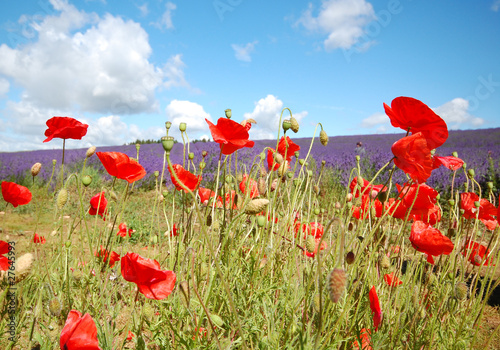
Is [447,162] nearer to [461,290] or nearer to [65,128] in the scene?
[461,290]

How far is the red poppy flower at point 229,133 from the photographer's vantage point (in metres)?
0.98

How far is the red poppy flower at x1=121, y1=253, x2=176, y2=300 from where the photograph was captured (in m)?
0.80

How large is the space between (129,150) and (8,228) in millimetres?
7903

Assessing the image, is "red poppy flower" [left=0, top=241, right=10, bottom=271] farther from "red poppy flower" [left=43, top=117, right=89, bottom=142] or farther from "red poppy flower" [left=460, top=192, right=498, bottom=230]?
"red poppy flower" [left=460, top=192, right=498, bottom=230]

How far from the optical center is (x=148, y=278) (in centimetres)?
82

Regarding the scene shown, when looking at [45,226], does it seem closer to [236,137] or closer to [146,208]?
[146,208]

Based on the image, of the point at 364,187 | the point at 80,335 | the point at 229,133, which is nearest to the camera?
the point at 80,335

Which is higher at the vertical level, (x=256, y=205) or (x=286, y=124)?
(x=286, y=124)

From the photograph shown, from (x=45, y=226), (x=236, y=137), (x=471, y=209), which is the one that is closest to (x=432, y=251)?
(x=471, y=209)

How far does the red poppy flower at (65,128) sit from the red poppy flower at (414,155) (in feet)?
3.49

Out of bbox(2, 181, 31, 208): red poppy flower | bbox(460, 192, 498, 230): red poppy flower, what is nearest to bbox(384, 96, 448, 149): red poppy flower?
bbox(460, 192, 498, 230): red poppy flower

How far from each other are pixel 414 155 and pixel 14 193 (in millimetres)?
1531

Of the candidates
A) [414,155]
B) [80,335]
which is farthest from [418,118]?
[80,335]

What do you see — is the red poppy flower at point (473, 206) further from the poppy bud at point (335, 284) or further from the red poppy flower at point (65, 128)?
the red poppy flower at point (65, 128)
